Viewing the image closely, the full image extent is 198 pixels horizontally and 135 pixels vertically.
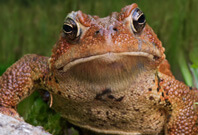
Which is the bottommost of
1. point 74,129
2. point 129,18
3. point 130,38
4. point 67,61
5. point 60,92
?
point 74,129

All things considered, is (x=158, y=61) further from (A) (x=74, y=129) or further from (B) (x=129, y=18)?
(A) (x=74, y=129)

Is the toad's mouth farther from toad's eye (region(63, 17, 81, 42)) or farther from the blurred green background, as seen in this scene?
the blurred green background

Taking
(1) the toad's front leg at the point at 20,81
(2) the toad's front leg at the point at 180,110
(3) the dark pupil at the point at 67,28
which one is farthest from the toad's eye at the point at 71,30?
(2) the toad's front leg at the point at 180,110

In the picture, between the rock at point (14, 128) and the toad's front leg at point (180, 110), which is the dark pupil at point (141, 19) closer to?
the toad's front leg at point (180, 110)

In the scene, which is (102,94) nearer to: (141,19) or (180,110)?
(141,19)

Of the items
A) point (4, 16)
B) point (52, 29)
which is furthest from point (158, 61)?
point (4, 16)

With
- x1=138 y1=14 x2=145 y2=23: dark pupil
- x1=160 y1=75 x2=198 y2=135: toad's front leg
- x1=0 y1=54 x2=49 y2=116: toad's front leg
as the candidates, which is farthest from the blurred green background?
x1=138 y1=14 x2=145 y2=23: dark pupil

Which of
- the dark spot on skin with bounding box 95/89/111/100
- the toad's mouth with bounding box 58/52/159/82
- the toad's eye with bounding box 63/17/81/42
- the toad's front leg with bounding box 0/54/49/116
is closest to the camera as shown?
the toad's mouth with bounding box 58/52/159/82
